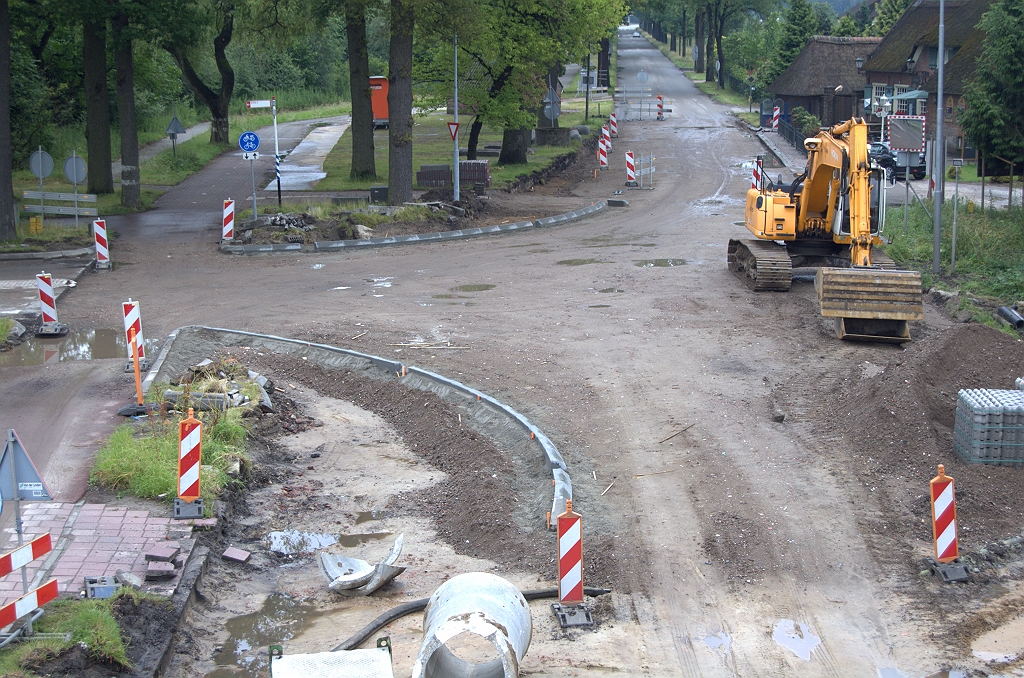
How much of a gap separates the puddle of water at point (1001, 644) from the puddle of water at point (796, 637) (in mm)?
1233

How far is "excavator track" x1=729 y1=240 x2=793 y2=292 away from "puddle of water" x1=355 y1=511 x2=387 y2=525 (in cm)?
1161

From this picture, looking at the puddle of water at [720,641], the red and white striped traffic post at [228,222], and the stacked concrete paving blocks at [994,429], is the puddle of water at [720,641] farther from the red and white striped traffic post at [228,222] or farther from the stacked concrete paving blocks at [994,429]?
the red and white striped traffic post at [228,222]

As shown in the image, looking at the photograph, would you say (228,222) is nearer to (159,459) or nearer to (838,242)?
(838,242)

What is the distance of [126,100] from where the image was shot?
96.9 ft

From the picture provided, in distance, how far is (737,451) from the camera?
1184 centimetres

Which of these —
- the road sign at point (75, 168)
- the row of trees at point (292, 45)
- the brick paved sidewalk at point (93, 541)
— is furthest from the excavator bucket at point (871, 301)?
the road sign at point (75, 168)

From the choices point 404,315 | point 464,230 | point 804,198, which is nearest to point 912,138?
point 804,198

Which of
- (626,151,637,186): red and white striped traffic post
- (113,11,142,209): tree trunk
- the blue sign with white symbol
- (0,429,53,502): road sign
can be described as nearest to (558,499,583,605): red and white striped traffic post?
(0,429,53,502): road sign

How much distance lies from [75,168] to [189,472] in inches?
666

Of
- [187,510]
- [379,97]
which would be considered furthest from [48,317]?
[379,97]

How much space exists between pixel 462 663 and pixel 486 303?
42.4 ft

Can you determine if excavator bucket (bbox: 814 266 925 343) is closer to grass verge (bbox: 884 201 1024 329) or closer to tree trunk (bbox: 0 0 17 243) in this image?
grass verge (bbox: 884 201 1024 329)

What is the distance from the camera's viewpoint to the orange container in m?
33.0

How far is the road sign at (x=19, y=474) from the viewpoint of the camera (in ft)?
25.3
